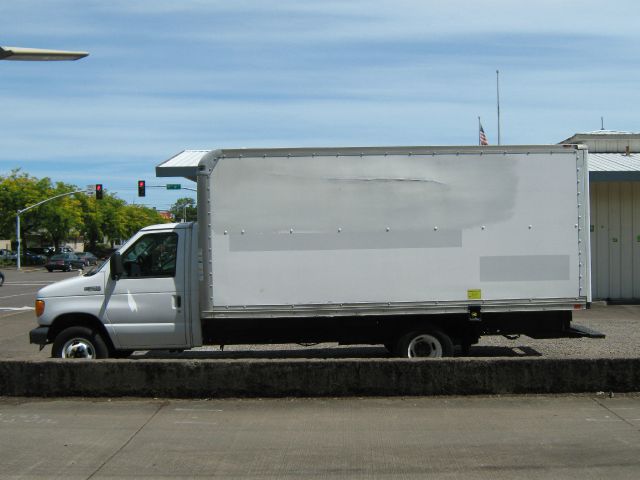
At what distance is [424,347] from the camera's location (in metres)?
9.79

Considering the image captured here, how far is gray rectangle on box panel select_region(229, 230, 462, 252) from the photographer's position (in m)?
9.38

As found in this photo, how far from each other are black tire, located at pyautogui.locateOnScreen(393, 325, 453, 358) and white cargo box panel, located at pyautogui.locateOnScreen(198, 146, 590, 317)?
44 cm

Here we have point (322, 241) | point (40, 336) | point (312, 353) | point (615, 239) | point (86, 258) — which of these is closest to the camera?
point (322, 241)

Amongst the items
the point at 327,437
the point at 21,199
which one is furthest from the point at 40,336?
the point at 21,199

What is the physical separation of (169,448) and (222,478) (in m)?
0.98

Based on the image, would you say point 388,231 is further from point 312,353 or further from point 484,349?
point 484,349

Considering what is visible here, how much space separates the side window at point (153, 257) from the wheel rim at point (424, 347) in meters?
3.37

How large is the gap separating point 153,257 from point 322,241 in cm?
234

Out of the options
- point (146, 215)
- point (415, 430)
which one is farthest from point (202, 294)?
point (146, 215)

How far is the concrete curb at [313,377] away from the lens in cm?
831

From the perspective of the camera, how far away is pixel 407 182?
9.45m

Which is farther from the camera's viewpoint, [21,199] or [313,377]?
[21,199]

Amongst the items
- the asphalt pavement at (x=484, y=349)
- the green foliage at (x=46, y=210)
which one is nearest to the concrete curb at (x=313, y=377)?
the asphalt pavement at (x=484, y=349)

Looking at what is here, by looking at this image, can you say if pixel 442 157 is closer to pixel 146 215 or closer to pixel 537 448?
pixel 537 448
